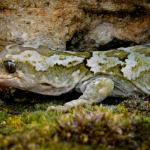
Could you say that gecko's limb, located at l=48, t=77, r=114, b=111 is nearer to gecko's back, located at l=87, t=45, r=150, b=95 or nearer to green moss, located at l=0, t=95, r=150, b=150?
gecko's back, located at l=87, t=45, r=150, b=95

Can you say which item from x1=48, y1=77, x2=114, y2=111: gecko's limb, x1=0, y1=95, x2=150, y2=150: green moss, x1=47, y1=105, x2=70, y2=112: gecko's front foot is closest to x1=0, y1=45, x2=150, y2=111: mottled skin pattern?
x1=48, y1=77, x2=114, y2=111: gecko's limb

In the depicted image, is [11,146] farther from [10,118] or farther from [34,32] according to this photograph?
[34,32]

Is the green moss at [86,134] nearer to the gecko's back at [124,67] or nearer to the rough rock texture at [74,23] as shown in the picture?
the gecko's back at [124,67]

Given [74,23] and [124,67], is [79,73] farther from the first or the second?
[74,23]

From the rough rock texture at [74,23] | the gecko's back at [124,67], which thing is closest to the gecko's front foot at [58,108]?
the gecko's back at [124,67]

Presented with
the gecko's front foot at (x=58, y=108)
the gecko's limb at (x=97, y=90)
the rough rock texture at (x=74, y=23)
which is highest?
the rough rock texture at (x=74, y=23)

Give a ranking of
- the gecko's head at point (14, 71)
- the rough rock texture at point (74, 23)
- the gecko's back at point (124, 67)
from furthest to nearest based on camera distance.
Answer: the rough rock texture at point (74, 23), the gecko's back at point (124, 67), the gecko's head at point (14, 71)

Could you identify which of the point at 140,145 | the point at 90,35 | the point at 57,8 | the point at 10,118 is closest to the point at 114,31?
the point at 90,35
